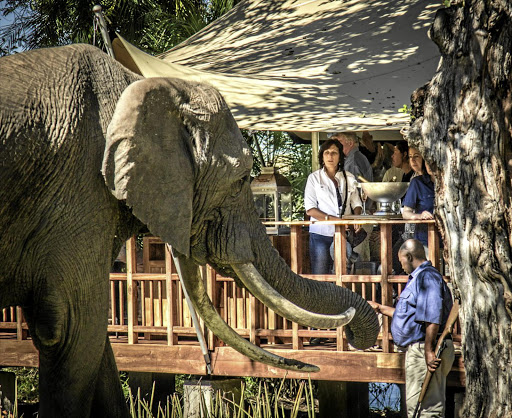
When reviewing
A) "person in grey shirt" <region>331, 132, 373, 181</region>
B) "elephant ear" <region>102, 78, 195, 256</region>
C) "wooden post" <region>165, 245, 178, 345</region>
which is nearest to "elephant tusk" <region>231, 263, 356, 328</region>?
"elephant ear" <region>102, 78, 195, 256</region>

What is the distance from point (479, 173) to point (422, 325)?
2.18 m

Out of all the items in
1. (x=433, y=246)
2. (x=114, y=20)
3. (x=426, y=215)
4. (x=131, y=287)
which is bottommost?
(x=131, y=287)

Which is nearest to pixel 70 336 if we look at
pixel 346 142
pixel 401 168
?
pixel 346 142

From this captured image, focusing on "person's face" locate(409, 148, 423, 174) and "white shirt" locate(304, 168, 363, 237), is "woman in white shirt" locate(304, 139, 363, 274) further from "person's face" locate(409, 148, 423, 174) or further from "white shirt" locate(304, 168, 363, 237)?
"person's face" locate(409, 148, 423, 174)

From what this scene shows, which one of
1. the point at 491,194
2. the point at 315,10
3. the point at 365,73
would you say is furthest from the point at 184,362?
the point at 315,10

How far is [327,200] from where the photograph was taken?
26.1ft

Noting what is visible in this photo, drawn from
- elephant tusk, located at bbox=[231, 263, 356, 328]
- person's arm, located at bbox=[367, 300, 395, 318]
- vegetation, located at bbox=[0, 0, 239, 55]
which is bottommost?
person's arm, located at bbox=[367, 300, 395, 318]

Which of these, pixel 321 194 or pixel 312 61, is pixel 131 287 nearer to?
pixel 321 194

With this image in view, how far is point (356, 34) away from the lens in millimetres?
9438

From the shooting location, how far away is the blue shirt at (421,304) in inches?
254

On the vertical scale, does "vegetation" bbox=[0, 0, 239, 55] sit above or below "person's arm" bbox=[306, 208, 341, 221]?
above

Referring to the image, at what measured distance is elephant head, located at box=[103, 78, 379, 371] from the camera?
4.05m

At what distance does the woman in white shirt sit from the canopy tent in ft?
1.38

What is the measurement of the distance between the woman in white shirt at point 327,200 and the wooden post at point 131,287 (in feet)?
5.01
